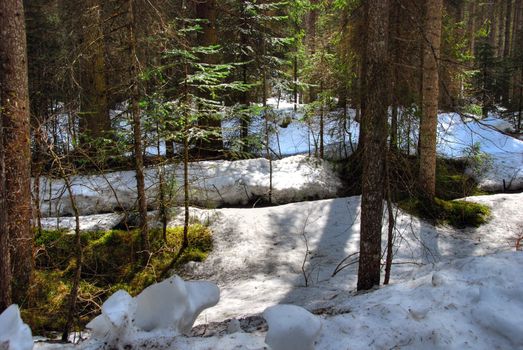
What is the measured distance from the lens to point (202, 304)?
4.04m

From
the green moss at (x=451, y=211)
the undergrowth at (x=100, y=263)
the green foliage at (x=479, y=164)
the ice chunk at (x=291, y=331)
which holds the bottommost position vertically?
the undergrowth at (x=100, y=263)

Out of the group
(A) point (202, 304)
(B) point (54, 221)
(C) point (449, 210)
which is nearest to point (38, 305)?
(B) point (54, 221)

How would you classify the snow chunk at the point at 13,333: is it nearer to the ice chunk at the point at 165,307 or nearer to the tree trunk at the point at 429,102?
the ice chunk at the point at 165,307

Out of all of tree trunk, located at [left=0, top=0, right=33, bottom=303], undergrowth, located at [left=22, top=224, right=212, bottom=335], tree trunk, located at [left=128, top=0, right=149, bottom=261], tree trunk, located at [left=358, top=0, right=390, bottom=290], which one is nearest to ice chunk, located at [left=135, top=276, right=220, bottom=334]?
tree trunk, located at [left=358, top=0, right=390, bottom=290]

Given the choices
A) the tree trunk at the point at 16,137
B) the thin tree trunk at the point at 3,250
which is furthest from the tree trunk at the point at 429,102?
the thin tree trunk at the point at 3,250

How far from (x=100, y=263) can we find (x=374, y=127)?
5842 mm

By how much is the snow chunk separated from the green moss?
807cm

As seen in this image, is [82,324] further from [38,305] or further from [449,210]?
[449,210]

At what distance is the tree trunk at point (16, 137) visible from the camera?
6.12 m

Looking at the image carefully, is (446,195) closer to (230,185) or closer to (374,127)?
(230,185)

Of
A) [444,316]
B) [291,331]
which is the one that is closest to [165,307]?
[291,331]

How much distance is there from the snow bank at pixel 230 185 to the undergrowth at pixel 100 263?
63.7 inches

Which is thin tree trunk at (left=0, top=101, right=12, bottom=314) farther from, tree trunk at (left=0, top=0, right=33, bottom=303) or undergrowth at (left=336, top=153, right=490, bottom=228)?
undergrowth at (left=336, top=153, right=490, bottom=228)

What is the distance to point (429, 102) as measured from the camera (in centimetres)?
981
